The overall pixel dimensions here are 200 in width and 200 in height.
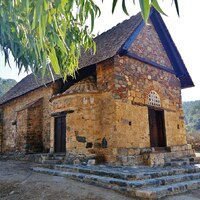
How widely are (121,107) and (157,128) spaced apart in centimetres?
305

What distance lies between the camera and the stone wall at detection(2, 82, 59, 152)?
469 inches

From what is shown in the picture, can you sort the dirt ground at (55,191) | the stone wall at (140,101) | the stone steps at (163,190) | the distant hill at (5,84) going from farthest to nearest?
1. the distant hill at (5,84)
2. the stone wall at (140,101)
3. the dirt ground at (55,191)
4. the stone steps at (163,190)

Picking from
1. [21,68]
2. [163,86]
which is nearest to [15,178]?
[21,68]

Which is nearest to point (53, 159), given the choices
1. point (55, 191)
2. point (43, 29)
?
point (55, 191)

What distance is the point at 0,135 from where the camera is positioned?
16531 mm

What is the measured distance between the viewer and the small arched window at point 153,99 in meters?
10.2

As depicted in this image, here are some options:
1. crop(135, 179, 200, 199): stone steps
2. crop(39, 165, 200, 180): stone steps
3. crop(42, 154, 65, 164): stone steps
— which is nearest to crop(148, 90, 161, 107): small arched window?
crop(39, 165, 200, 180): stone steps

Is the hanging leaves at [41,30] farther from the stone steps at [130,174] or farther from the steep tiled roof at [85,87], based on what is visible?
the steep tiled roof at [85,87]

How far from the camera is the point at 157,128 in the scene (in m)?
10.8

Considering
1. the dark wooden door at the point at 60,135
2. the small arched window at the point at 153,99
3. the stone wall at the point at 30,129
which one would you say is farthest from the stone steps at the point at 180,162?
the stone wall at the point at 30,129

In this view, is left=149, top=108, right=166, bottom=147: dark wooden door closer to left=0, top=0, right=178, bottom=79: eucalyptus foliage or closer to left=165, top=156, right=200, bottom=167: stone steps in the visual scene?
left=165, top=156, right=200, bottom=167: stone steps

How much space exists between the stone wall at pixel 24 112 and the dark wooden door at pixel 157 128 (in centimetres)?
502

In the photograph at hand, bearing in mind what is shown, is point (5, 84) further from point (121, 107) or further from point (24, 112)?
point (121, 107)

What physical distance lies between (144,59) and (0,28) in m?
8.12
